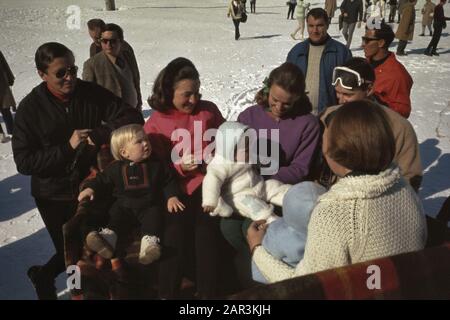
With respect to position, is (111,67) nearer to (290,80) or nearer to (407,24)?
(290,80)

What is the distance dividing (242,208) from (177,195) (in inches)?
20.4

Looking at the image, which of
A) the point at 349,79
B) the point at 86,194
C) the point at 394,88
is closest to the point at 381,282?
the point at 349,79

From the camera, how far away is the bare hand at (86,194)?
8.70 feet

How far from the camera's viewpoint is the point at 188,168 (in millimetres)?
2961

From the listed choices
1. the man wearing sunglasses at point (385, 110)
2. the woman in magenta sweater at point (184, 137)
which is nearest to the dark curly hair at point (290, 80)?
the man wearing sunglasses at point (385, 110)

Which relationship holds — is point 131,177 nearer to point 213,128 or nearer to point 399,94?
point 213,128

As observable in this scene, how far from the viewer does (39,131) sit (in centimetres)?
264

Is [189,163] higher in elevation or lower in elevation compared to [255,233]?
higher

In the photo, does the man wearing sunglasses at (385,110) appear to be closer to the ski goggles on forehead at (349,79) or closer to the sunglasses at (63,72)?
the ski goggles on forehead at (349,79)

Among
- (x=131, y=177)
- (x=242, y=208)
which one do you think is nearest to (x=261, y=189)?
(x=242, y=208)

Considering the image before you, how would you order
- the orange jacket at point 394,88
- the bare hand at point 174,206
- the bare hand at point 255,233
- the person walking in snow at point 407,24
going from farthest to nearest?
the person walking in snow at point 407,24 → the orange jacket at point 394,88 → the bare hand at point 174,206 → the bare hand at point 255,233

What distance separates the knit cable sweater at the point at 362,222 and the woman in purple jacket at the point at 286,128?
1.27 m

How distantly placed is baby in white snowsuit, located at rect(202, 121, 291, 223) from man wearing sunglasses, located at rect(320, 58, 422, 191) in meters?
0.69

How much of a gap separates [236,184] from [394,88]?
6.35 feet
